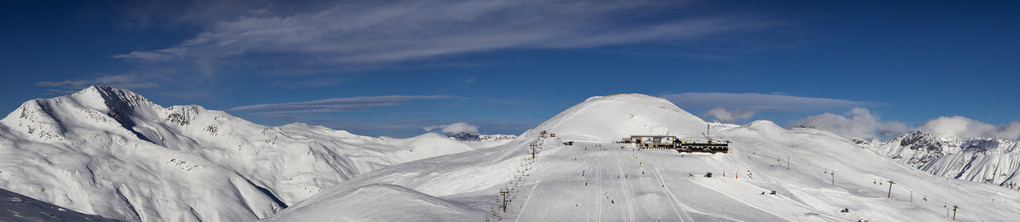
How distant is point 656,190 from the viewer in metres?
102

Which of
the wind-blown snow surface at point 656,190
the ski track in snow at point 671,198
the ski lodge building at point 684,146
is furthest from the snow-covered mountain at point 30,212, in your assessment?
the ski lodge building at point 684,146

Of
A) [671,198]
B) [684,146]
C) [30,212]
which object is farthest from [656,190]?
[30,212]

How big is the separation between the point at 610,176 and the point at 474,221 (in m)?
47.5

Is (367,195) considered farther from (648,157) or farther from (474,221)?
(648,157)

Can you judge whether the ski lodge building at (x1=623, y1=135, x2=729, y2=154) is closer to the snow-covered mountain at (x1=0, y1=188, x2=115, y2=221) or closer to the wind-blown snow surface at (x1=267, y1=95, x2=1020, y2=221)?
the wind-blown snow surface at (x1=267, y1=95, x2=1020, y2=221)

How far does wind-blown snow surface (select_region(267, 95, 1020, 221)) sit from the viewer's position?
270 ft

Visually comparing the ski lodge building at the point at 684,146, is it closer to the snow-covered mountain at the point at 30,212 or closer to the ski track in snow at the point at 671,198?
the ski track in snow at the point at 671,198

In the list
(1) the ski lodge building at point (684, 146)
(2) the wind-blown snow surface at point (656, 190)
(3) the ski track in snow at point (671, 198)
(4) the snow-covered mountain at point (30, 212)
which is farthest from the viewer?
(1) the ski lodge building at point (684, 146)

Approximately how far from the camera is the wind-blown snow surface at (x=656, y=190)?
3243 inches

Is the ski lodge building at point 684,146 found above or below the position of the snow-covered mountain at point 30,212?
above

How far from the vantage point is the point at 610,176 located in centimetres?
11562

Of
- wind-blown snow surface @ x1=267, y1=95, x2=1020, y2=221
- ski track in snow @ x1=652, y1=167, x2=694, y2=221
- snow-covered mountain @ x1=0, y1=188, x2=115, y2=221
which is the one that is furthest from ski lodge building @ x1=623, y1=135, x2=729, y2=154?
snow-covered mountain @ x1=0, y1=188, x2=115, y2=221

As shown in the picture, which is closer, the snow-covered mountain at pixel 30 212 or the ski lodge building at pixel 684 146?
the snow-covered mountain at pixel 30 212

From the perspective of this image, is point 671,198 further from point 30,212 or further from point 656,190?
point 30,212
